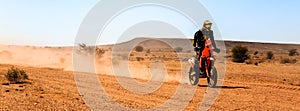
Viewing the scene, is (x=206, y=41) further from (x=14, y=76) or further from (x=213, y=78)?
(x=14, y=76)

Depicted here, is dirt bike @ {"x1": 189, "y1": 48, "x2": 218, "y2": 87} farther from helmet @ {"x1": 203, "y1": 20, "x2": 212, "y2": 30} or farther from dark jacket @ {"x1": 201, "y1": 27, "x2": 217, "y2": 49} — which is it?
helmet @ {"x1": 203, "y1": 20, "x2": 212, "y2": 30}

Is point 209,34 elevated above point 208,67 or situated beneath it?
elevated above

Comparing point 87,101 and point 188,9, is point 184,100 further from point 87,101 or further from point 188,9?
point 188,9

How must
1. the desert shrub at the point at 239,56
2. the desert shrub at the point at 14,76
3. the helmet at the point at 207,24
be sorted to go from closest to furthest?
the helmet at the point at 207,24
the desert shrub at the point at 14,76
the desert shrub at the point at 239,56

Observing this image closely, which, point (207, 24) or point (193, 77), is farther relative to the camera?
point (193, 77)

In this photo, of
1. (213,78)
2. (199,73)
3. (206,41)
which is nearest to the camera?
(206,41)

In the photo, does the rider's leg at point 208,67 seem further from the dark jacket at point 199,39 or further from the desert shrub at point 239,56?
the desert shrub at point 239,56

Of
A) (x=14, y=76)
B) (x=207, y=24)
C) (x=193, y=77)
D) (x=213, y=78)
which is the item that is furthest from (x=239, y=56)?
(x=14, y=76)

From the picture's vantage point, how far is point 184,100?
9289 millimetres

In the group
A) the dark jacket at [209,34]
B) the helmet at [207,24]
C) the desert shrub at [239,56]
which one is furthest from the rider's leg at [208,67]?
the desert shrub at [239,56]

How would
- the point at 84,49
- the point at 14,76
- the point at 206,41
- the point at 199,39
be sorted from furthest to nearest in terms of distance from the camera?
the point at 84,49, the point at 14,76, the point at 199,39, the point at 206,41

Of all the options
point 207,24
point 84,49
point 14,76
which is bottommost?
point 14,76

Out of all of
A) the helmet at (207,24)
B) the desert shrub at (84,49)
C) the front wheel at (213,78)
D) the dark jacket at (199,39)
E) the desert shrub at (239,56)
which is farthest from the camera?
the desert shrub at (239,56)

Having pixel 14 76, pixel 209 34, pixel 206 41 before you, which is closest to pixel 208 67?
pixel 206 41
